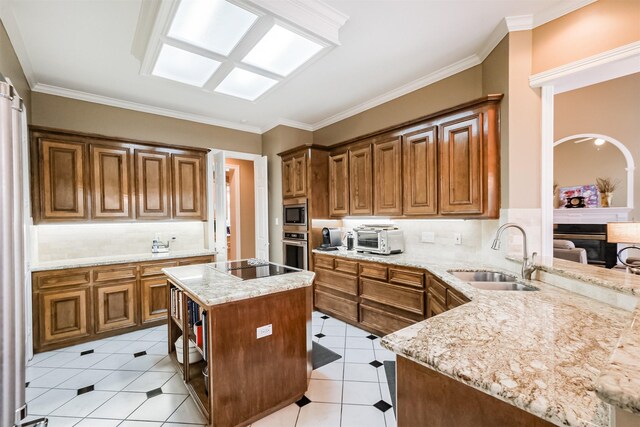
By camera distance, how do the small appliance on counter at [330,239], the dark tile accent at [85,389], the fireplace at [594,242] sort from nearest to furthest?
1. the dark tile accent at [85,389]
2. the small appliance on counter at [330,239]
3. the fireplace at [594,242]

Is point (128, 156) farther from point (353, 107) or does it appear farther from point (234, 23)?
point (353, 107)

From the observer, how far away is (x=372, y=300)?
10.1 ft

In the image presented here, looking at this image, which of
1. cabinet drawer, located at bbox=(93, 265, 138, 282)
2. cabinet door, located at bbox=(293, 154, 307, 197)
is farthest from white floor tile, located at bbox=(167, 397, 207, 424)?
cabinet door, located at bbox=(293, 154, 307, 197)

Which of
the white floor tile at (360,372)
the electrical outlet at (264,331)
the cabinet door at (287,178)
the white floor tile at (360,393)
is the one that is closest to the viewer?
the electrical outlet at (264,331)

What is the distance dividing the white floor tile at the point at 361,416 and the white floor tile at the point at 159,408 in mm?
1221

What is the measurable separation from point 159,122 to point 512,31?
4235mm

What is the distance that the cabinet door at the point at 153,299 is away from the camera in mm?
3299

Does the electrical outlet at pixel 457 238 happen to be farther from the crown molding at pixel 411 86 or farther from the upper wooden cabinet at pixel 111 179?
the upper wooden cabinet at pixel 111 179

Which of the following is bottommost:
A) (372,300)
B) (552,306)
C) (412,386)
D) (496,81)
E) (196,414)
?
(196,414)

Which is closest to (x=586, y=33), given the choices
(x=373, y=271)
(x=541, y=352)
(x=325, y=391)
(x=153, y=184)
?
(x=541, y=352)

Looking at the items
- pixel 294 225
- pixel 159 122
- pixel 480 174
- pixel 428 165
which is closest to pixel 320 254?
pixel 294 225

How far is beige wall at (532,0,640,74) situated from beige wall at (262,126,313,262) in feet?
10.6

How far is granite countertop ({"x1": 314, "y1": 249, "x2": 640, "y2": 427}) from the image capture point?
0.61 metres

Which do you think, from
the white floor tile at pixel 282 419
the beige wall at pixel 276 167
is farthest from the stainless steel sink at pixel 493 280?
the beige wall at pixel 276 167
